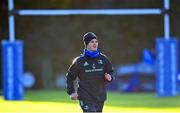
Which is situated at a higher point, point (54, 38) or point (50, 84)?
point (54, 38)

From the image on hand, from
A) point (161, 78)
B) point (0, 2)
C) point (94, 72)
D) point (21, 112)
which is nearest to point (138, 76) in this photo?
point (161, 78)

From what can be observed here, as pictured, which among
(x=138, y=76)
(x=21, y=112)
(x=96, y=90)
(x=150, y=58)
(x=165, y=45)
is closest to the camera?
(x=96, y=90)

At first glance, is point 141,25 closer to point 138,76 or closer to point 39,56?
point 138,76

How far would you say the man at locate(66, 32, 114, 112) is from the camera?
871cm

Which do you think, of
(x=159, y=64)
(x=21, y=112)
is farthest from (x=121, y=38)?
(x=21, y=112)

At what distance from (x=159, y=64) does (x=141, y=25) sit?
136 inches

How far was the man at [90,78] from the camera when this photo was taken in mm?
8711

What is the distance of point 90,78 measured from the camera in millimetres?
8734

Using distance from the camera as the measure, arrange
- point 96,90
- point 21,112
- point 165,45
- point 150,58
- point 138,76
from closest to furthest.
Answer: point 96,90 < point 21,112 < point 165,45 < point 150,58 < point 138,76

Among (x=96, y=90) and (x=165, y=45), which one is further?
(x=165, y=45)

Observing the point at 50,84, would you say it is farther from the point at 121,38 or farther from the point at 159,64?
A: the point at 159,64

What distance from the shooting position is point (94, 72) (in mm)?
8742

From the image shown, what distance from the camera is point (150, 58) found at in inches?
733

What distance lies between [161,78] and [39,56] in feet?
17.2
